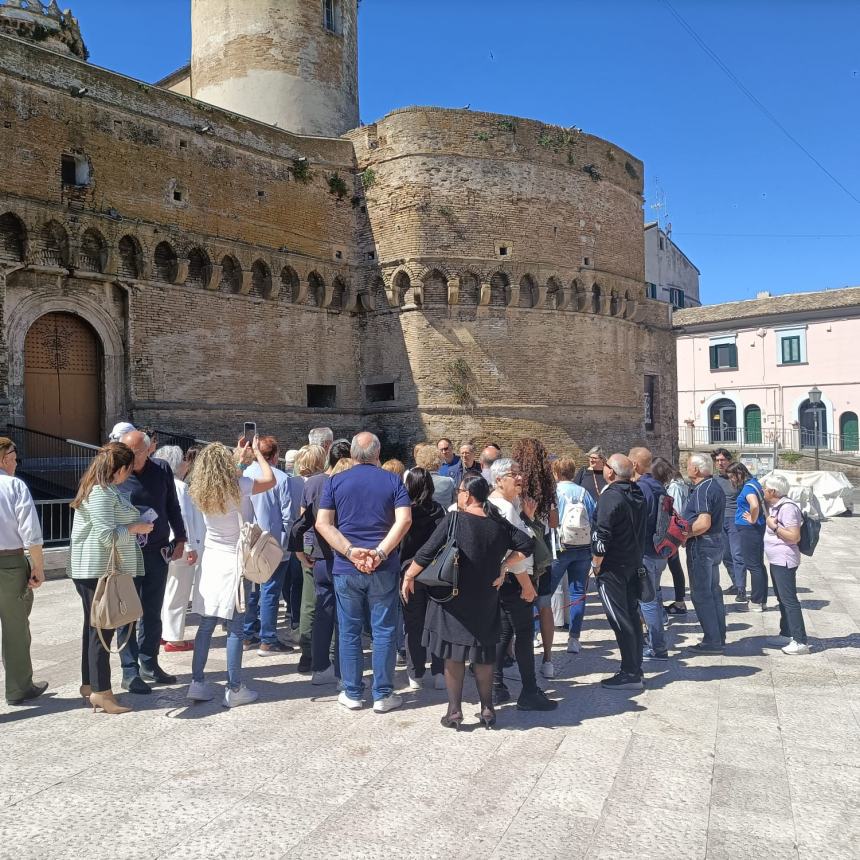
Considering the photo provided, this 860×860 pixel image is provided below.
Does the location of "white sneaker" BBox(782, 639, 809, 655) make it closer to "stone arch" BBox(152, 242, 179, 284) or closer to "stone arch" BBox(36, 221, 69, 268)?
"stone arch" BBox(36, 221, 69, 268)

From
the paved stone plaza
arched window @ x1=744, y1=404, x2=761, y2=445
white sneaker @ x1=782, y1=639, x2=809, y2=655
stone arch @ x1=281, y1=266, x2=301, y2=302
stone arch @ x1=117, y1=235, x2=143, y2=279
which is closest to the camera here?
the paved stone plaza

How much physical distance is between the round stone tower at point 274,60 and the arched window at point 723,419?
2569cm

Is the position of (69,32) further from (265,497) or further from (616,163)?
(265,497)

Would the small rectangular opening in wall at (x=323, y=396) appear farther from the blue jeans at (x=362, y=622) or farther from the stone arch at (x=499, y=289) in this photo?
the blue jeans at (x=362, y=622)

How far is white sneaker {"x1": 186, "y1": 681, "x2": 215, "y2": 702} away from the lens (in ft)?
16.1

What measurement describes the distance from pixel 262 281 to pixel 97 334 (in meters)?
4.17

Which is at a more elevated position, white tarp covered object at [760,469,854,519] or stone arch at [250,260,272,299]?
stone arch at [250,260,272,299]

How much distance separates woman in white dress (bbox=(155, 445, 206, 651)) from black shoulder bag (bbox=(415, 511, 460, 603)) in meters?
2.04

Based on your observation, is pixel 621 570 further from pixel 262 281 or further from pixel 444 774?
pixel 262 281

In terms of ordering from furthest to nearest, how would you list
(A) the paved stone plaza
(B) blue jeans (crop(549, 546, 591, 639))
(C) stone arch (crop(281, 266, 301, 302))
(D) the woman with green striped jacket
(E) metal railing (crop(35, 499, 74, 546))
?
(C) stone arch (crop(281, 266, 301, 302)) < (E) metal railing (crop(35, 499, 74, 546)) < (B) blue jeans (crop(549, 546, 591, 639)) < (D) the woman with green striped jacket < (A) the paved stone plaza

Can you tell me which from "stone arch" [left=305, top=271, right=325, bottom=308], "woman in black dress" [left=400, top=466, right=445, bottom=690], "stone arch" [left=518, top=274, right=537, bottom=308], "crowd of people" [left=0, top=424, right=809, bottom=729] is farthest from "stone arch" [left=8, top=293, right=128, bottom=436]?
"woman in black dress" [left=400, top=466, right=445, bottom=690]

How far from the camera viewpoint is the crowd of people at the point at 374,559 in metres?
4.61

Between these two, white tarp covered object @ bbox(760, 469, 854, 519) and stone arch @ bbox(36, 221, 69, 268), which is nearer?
stone arch @ bbox(36, 221, 69, 268)

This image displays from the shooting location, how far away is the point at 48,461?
13062mm
